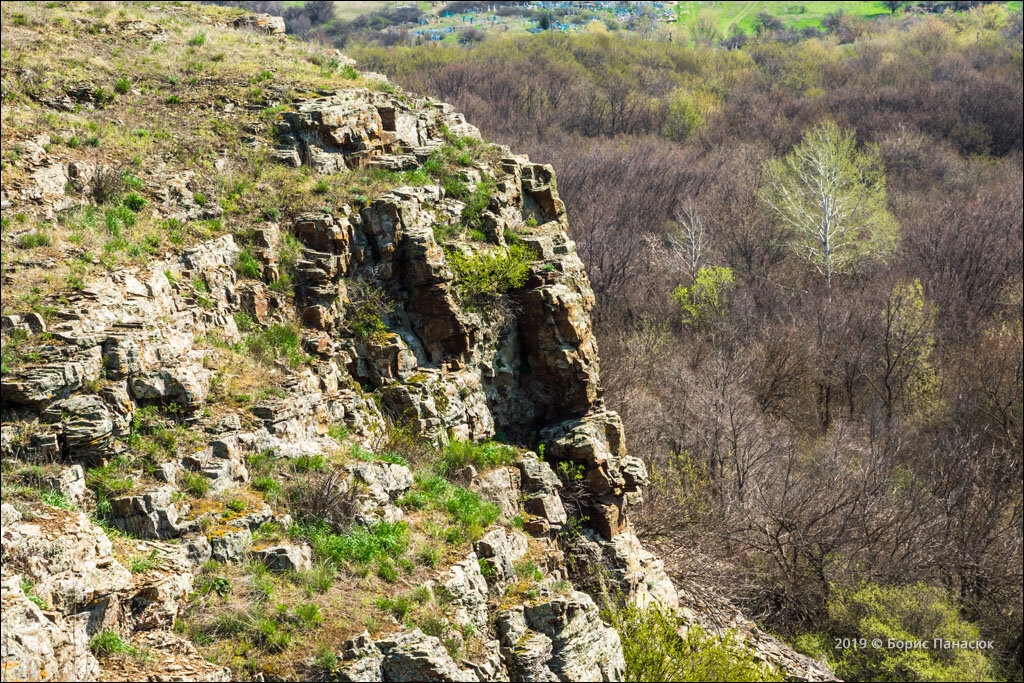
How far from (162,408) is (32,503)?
91.4 inches

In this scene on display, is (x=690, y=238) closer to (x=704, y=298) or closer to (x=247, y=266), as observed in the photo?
(x=704, y=298)

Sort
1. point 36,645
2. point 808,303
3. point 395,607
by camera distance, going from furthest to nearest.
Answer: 1. point 808,303
2. point 395,607
3. point 36,645

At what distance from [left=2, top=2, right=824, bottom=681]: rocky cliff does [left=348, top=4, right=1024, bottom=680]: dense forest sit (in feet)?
21.1

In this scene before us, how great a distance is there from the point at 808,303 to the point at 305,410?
32715mm

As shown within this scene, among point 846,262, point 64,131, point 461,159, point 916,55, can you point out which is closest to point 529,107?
point 846,262

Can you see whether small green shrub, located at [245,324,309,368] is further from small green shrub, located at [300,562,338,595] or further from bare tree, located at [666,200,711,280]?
bare tree, located at [666,200,711,280]

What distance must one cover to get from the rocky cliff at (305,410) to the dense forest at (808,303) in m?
6.42

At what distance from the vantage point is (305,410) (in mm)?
12430

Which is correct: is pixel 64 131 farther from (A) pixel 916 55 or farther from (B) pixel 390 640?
(A) pixel 916 55

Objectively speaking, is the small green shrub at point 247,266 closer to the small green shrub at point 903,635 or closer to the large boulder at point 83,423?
the large boulder at point 83,423

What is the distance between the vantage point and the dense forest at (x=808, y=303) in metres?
23.7

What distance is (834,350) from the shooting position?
35781 millimetres

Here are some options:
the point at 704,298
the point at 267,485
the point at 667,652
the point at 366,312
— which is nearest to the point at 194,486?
the point at 267,485

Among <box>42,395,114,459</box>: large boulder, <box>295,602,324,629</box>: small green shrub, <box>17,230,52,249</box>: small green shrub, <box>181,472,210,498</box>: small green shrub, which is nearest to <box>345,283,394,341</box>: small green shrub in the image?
<box>181,472,210,498</box>: small green shrub
